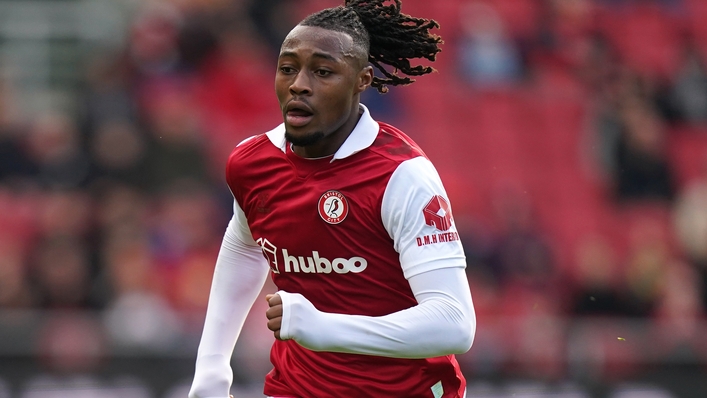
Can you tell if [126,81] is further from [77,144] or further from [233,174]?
[233,174]

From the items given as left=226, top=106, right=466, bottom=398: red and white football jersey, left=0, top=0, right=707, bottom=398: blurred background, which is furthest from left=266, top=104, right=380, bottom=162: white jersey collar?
left=0, top=0, right=707, bottom=398: blurred background

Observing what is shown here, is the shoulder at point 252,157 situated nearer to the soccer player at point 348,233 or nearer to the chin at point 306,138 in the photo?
the soccer player at point 348,233

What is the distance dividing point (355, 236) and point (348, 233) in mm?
28

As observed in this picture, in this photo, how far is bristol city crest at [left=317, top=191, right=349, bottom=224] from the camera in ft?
12.5

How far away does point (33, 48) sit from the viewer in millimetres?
11492

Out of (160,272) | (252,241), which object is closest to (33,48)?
(160,272)

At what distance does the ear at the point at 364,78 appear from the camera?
12.9 feet

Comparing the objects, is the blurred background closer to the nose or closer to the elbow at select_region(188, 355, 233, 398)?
the elbow at select_region(188, 355, 233, 398)

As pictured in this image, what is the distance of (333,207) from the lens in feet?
12.6

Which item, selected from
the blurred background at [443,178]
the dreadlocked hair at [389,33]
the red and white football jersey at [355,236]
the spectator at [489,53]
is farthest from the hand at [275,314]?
the spectator at [489,53]

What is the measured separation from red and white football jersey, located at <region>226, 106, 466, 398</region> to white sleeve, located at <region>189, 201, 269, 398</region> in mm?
217

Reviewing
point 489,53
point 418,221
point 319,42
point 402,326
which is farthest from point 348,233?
point 489,53

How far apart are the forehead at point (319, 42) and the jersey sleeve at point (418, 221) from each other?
44 cm

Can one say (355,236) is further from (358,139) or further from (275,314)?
(275,314)
